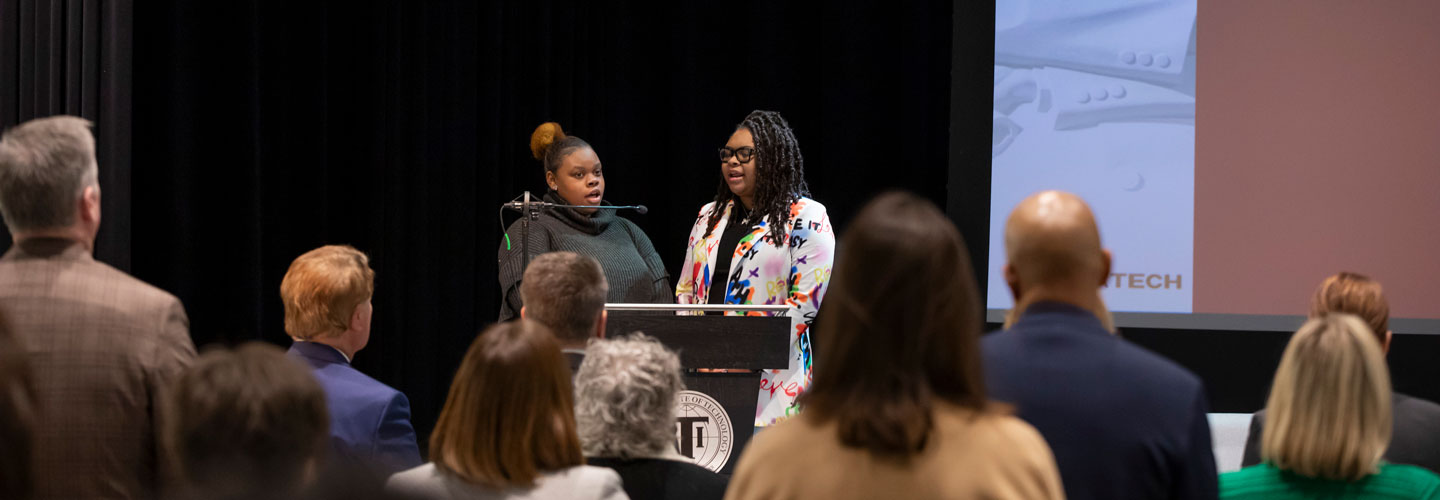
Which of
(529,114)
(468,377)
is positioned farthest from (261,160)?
(468,377)

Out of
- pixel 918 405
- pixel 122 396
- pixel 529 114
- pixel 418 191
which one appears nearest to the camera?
pixel 918 405

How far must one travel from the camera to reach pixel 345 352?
2533 millimetres

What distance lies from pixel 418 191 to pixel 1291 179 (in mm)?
3513

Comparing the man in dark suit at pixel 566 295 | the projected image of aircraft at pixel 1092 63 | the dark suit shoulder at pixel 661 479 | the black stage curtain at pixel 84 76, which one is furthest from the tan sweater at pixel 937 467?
the projected image of aircraft at pixel 1092 63

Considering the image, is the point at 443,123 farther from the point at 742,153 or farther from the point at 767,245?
the point at 767,245

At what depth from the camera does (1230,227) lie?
489 cm

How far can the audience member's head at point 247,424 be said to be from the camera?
126 centimetres

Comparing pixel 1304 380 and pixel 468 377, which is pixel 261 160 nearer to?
pixel 468 377

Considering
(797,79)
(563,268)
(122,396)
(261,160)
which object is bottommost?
Result: (122,396)

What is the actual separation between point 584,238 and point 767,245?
58 cm

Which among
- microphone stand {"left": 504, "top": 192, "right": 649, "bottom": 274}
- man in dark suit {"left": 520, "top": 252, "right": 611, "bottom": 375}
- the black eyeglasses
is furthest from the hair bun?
man in dark suit {"left": 520, "top": 252, "right": 611, "bottom": 375}

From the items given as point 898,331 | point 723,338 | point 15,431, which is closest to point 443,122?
point 723,338

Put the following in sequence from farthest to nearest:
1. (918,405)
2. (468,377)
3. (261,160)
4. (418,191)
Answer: (418,191)
(261,160)
(468,377)
(918,405)

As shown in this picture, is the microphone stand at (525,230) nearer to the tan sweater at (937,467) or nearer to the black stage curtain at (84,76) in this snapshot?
the black stage curtain at (84,76)
